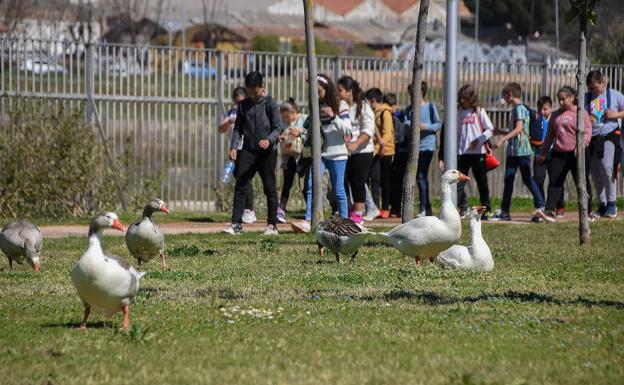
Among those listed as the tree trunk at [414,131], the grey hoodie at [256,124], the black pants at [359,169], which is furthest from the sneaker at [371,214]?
the tree trunk at [414,131]

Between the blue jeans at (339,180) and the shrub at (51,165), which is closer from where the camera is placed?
the blue jeans at (339,180)

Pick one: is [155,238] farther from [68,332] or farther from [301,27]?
[301,27]

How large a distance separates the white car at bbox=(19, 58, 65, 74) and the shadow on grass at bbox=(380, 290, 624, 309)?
12.5 meters

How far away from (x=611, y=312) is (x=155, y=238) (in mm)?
5226

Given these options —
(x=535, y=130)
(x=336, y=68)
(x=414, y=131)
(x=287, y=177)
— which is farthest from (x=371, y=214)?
(x=414, y=131)

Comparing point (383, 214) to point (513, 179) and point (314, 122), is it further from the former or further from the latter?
point (314, 122)

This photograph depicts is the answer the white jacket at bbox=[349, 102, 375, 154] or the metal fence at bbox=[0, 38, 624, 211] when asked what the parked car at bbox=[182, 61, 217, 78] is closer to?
the metal fence at bbox=[0, 38, 624, 211]

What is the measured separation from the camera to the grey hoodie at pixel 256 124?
660 inches

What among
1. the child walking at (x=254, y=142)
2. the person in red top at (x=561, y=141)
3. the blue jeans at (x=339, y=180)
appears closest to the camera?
the blue jeans at (x=339, y=180)

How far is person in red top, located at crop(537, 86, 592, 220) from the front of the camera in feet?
61.8

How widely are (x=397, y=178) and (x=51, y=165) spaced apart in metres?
6.00

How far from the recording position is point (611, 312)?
Result: 9336 millimetres

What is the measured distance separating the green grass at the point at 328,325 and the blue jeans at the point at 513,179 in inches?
250

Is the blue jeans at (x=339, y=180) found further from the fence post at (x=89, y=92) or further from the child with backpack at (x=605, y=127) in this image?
the fence post at (x=89, y=92)
